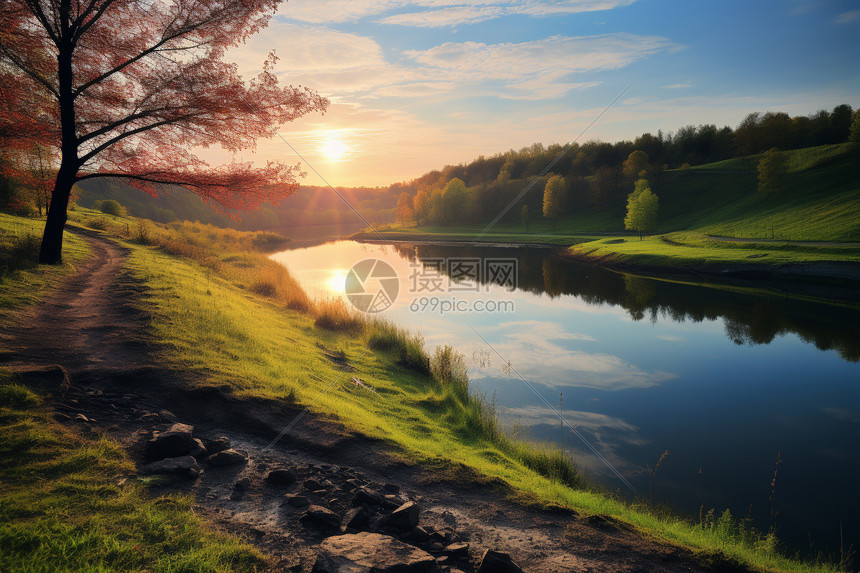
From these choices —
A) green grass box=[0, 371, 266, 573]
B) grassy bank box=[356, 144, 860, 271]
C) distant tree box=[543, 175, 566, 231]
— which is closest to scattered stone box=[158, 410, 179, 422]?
green grass box=[0, 371, 266, 573]

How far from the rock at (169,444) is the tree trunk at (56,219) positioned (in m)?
11.3

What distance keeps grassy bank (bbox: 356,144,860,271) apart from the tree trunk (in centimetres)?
4631

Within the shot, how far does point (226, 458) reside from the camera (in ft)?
20.3

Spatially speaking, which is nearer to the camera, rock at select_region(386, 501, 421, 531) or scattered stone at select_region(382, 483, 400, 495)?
rock at select_region(386, 501, 421, 531)

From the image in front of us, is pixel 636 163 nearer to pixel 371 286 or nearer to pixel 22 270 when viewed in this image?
pixel 371 286

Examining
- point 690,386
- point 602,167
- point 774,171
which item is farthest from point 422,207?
point 690,386

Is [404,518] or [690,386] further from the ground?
[404,518]

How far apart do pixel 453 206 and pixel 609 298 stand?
88.4 meters

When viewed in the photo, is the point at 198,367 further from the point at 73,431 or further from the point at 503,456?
the point at 503,456

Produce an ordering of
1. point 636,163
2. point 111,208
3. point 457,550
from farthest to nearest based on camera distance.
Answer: point 636,163 → point 111,208 → point 457,550

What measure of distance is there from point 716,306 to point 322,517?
3185 centimetres

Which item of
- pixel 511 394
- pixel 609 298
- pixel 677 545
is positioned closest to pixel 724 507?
pixel 677 545

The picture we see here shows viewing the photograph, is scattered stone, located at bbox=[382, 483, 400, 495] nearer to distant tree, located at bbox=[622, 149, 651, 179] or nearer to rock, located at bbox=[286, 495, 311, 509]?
rock, located at bbox=[286, 495, 311, 509]

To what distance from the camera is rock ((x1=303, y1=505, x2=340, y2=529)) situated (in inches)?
201
